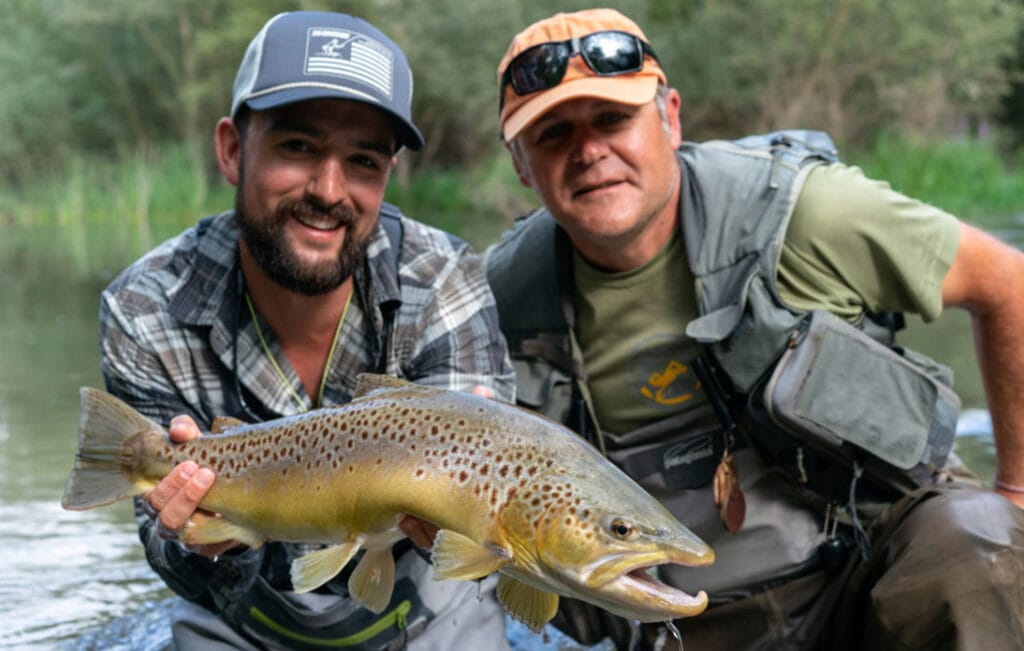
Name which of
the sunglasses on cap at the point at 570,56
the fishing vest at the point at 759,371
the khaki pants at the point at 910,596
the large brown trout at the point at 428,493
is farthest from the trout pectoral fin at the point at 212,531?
the sunglasses on cap at the point at 570,56

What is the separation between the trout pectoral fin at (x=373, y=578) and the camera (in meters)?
2.38

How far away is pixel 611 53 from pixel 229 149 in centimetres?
119

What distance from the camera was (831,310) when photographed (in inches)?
126

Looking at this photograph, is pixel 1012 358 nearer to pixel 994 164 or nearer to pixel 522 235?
pixel 522 235

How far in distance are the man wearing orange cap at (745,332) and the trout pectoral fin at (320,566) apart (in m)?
1.18

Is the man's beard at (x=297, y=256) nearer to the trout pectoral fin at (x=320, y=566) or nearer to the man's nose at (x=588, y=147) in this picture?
the man's nose at (x=588, y=147)

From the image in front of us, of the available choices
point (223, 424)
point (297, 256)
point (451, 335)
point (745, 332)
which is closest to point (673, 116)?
point (745, 332)

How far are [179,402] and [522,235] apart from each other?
4.11 ft

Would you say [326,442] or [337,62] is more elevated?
[337,62]

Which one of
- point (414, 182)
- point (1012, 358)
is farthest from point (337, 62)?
point (414, 182)

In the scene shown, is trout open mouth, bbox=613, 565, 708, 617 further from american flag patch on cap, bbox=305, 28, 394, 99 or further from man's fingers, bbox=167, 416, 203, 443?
american flag patch on cap, bbox=305, 28, 394, 99

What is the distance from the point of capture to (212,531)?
2564mm

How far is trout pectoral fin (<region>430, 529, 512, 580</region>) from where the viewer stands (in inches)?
77.8

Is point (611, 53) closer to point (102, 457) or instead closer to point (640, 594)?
point (102, 457)
